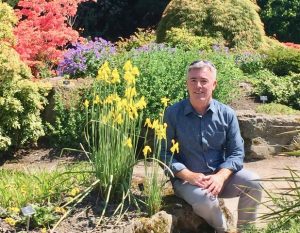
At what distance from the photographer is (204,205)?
3.98 metres

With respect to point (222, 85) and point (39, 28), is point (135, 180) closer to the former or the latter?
point (222, 85)

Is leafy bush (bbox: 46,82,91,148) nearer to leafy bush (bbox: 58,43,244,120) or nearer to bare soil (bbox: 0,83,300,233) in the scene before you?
bare soil (bbox: 0,83,300,233)

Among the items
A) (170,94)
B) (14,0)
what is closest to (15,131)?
(170,94)

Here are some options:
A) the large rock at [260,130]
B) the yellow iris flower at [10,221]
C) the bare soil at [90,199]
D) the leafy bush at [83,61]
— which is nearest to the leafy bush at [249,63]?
the leafy bush at [83,61]

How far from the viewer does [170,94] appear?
25.3 ft

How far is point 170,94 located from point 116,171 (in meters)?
3.73

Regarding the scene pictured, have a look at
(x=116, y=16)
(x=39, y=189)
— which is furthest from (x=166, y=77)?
(x=116, y=16)

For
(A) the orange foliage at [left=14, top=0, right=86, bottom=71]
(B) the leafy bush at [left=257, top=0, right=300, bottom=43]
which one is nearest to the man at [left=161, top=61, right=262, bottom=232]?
(A) the orange foliage at [left=14, top=0, right=86, bottom=71]

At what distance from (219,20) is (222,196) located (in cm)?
919

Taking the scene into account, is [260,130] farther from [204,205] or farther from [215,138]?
[204,205]

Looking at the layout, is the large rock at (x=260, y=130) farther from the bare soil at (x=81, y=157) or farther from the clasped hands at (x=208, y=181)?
the clasped hands at (x=208, y=181)

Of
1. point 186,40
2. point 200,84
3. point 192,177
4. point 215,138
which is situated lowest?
point 192,177

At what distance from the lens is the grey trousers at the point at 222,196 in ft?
13.1

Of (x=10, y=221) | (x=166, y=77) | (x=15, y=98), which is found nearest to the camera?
(x=10, y=221)
